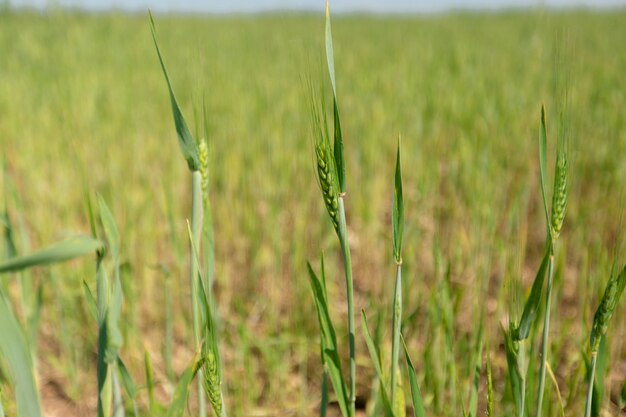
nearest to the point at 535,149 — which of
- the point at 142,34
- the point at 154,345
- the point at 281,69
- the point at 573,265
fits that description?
the point at 573,265

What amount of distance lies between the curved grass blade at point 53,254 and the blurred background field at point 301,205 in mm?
191

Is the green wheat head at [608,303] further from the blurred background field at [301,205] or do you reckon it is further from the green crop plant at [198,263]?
the green crop plant at [198,263]

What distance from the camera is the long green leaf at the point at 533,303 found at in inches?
21.4

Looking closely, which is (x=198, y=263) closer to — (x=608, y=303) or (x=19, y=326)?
(x=19, y=326)

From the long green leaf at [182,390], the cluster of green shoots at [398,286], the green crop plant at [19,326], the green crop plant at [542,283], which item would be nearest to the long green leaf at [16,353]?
the green crop plant at [19,326]

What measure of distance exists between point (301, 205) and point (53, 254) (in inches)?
55.0

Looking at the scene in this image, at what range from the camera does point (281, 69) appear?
386 centimetres

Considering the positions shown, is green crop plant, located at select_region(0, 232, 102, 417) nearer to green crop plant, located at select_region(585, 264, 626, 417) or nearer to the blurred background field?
the blurred background field

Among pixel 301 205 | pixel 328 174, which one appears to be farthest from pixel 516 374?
pixel 301 205

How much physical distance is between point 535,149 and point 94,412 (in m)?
1.76

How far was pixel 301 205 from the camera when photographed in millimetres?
1807

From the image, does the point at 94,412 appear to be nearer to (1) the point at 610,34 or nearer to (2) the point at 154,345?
(2) the point at 154,345

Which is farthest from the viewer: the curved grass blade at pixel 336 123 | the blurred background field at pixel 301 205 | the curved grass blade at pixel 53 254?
the blurred background field at pixel 301 205

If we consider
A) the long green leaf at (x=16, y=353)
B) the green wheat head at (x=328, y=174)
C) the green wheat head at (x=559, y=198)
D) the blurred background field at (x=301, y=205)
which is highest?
the green wheat head at (x=328, y=174)
